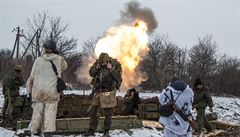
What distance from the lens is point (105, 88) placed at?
10.5 m

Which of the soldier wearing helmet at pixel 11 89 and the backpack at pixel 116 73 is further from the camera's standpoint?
the soldier wearing helmet at pixel 11 89

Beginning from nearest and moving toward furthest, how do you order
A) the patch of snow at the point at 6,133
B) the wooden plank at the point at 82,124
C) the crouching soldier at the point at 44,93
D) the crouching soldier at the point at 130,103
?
1. the crouching soldier at the point at 44,93
2. the patch of snow at the point at 6,133
3. the wooden plank at the point at 82,124
4. the crouching soldier at the point at 130,103

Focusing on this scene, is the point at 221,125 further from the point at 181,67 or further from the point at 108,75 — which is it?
the point at 181,67

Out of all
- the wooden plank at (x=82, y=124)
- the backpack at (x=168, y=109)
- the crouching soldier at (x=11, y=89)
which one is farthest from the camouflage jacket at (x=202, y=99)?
the backpack at (x=168, y=109)

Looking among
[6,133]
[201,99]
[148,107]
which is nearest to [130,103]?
[148,107]

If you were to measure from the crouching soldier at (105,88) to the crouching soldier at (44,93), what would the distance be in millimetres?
1578

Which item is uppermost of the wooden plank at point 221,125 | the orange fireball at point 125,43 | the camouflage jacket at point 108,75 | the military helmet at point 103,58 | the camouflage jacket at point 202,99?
the orange fireball at point 125,43

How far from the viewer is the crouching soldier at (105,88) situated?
10359 mm

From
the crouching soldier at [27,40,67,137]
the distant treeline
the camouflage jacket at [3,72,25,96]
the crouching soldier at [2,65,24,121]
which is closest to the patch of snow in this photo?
the crouching soldier at [27,40,67,137]

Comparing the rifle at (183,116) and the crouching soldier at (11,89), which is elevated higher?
the crouching soldier at (11,89)

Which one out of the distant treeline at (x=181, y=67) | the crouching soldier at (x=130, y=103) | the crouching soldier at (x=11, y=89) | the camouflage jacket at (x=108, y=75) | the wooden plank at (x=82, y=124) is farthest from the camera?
the distant treeline at (x=181, y=67)

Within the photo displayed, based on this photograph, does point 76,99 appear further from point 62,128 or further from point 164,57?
point 164,57

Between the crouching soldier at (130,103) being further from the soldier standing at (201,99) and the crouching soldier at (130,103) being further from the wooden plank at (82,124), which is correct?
the wooden plank at (82,124)

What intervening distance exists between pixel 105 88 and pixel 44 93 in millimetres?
2044
